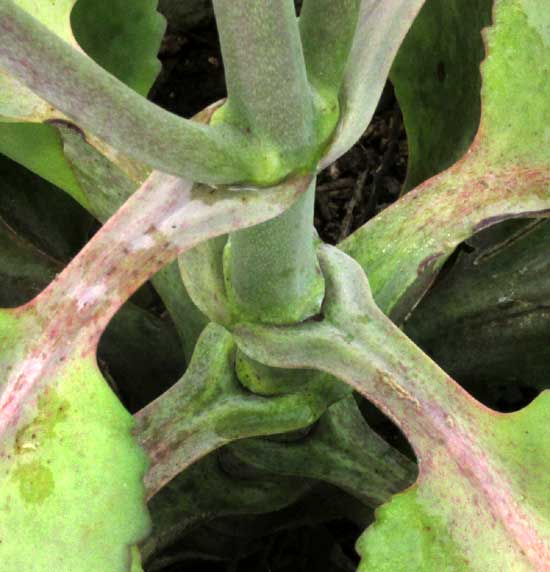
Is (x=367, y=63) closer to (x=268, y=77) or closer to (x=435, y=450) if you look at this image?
(x=268, y=77)

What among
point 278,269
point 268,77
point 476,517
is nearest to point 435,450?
point 476,517

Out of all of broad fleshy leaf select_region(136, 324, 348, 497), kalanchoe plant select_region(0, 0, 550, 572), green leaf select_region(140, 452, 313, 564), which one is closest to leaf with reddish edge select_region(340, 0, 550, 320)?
kalanchoe plant select_region(0, 0, 550, 572)

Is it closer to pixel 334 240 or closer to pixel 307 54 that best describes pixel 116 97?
pixel 307 54

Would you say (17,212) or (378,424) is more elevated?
(17,212)

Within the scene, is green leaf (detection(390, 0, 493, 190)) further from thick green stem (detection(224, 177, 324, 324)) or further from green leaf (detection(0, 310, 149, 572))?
green leaf (detection(0, 310, 149, 572))

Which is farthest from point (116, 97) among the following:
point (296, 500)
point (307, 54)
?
point (296, 500)

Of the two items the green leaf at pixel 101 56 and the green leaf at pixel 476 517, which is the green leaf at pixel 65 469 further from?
the green leaf at pixel 101 56
